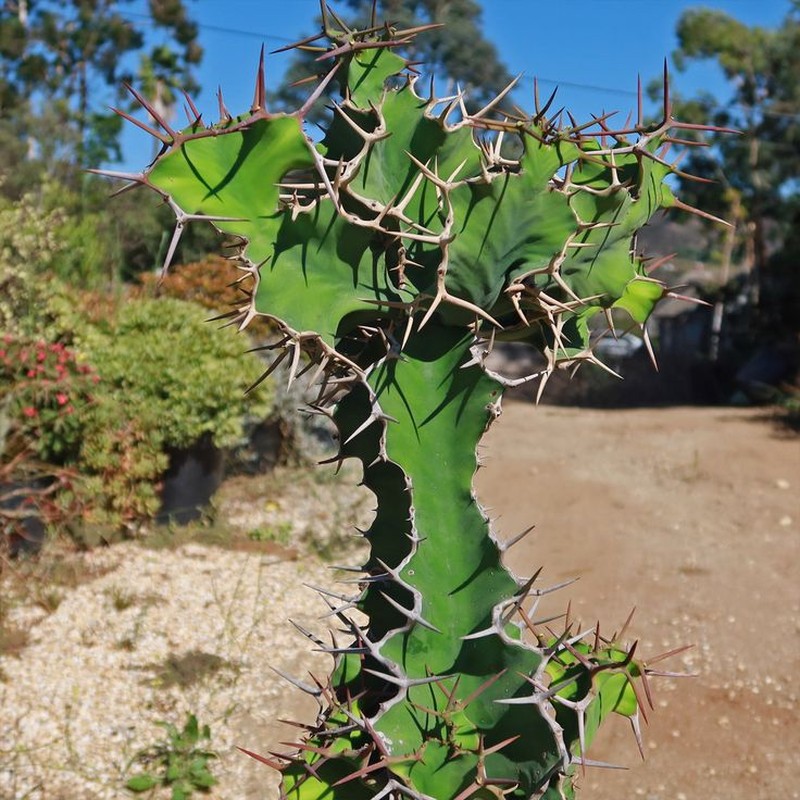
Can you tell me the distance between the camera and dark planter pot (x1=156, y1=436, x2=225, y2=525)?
234 inches

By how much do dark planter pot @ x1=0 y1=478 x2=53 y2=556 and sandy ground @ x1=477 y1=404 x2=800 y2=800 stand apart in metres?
2.80

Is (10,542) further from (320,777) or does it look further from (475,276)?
(475,276)

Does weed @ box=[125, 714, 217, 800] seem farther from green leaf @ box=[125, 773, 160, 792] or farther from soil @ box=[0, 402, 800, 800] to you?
soil @ box=[0, 402, 800, 800]

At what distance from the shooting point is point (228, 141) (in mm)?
1457

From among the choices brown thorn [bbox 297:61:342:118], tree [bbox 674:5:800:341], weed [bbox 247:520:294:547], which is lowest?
weed [bbox 247:520:294:547]

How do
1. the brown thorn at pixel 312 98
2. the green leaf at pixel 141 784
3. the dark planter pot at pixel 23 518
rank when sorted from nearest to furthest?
the brown thorn at pixel 312 98 → the green leaf at pixel 141 784 → the dark planter pot at pixel 23 518

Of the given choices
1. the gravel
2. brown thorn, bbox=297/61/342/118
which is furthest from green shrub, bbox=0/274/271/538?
brown thorn, bbox=297/61/342/118

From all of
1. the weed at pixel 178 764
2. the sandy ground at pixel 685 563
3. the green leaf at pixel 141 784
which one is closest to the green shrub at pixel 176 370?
the sandy ground at pixel 685 563

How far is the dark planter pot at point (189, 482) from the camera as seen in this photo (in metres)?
5.94

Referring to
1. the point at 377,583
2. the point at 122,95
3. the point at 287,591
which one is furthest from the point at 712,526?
the point at 122,95

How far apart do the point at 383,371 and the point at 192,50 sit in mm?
30036

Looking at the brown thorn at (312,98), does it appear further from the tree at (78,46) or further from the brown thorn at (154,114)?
the tree at (78,46)

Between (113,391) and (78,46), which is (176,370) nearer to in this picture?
(113,391)

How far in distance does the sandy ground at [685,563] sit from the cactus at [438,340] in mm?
1762
